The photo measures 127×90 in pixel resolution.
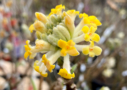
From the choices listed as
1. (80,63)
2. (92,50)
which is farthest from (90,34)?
(80,63)

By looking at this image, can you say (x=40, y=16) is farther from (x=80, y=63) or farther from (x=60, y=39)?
(x=80, y=63)

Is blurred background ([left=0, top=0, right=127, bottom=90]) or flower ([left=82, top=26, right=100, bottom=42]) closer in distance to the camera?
flower ([left=82, top=26, right=100, bottom=42])

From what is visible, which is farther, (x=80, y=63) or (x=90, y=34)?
(x=80, y=63)

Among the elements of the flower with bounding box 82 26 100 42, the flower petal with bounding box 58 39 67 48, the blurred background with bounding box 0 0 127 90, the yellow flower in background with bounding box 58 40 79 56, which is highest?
the blurred background with bounding box 0 0 127 90

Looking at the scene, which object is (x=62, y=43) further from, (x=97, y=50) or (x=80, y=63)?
(x=80, y=63)

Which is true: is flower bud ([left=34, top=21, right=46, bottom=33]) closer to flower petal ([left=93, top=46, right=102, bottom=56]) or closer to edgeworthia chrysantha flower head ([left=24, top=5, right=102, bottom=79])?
edgeworthia chrysantha flower head ([left=24, top=5, right=102, bottom=79])

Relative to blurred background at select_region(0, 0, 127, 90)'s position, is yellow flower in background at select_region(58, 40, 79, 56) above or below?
below

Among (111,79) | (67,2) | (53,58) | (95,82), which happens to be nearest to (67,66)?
(53,58)

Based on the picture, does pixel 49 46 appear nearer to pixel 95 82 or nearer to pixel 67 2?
pixel 95 82

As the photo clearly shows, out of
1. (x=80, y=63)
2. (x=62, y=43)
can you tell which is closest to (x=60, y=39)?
(x=62, y=43)

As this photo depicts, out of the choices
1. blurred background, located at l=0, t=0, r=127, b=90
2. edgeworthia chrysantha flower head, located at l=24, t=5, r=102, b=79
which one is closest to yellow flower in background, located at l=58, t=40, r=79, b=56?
edgeworthia chrysantha flower head, located at l=24, t=5, r=102, b=79

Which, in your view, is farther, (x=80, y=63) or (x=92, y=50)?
(x=80, y=63)
